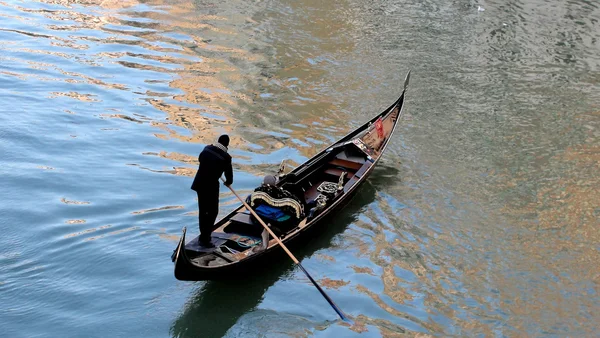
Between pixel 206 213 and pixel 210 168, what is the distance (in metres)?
0.52

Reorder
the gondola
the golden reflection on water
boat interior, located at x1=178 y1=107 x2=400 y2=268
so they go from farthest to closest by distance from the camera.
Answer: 1. the golden reflection on water
2. boat interior, located at x1=178 y1=107 x2=400 y2=268
3. the gondola

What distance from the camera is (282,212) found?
7.90 m

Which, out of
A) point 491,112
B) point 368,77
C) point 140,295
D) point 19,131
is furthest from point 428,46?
point 140,295

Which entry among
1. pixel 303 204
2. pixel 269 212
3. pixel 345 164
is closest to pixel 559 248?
pixel 345 164

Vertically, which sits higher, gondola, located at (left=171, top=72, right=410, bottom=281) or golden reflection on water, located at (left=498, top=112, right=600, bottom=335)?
gondola, located at (left=171, top=72, right=410, bottom=281)

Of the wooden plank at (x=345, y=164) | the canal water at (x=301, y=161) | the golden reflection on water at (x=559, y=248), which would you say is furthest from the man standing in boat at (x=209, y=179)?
the golden reflection on water at (x=559, y=248)

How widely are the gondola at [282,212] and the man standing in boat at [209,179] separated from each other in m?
0.24

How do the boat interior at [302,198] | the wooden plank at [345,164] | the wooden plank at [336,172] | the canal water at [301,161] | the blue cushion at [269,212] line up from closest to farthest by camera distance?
the canal water at [301,161] < the boat interior at [302,198] < the blue cushion at [269,212] < the wooden plank at [336,172] < the wooden plank at [345,164]

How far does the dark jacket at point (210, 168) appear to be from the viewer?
695 cm

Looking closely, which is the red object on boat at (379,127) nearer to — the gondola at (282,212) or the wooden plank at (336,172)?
the gondola at (282,212)

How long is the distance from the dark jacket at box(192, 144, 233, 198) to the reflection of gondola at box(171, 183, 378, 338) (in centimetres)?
108

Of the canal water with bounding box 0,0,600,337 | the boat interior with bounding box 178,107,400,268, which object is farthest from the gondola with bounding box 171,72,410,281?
the canal water with bounding box 0,0,600,337

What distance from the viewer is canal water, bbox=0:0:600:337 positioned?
278 inches

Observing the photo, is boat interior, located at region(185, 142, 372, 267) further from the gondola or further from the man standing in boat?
the man standing in boat
